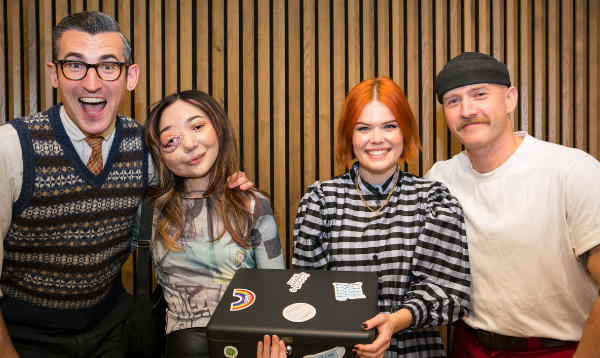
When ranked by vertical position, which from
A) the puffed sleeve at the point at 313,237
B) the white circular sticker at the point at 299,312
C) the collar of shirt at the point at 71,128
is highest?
the collar of shirt at the point at 71,128

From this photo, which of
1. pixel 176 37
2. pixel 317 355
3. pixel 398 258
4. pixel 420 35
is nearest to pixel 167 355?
pixel 317 355

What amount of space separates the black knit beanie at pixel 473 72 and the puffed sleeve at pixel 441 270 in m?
0.62

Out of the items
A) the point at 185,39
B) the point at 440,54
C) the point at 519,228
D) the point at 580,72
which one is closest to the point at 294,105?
the point at 185,39

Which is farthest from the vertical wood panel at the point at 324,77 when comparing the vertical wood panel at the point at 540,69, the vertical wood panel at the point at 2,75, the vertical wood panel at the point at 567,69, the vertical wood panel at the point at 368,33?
the vertical wood panel at the point at 2,75

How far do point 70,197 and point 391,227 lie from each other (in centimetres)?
147

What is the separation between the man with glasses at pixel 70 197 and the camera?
151 cm

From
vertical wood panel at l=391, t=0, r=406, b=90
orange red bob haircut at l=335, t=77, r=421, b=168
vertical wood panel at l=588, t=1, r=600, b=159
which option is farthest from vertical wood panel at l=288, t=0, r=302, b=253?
vertical wood panel at l=588, t=1, r=600, b=159

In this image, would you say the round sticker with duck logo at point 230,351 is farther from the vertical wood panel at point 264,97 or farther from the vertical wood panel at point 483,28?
the vertical wood panel at point 483,28

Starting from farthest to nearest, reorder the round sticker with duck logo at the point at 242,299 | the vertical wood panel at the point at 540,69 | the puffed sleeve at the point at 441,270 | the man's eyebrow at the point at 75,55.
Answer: the vertical wood panel at the point at 540,69, the man's eyebrow at the point at 75,55, the puffed sleeve at the point at 441,270, the round sticker with duck logo at the point at 242,299

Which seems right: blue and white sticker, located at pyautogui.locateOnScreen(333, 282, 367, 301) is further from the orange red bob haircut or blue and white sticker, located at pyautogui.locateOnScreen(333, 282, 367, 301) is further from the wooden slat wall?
the wooden slat wall

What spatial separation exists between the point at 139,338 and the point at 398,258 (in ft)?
3.89

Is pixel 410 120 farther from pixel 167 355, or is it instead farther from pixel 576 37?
pixel 576 37

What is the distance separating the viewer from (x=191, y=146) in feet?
5.32

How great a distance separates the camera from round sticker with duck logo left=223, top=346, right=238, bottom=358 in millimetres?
1102
